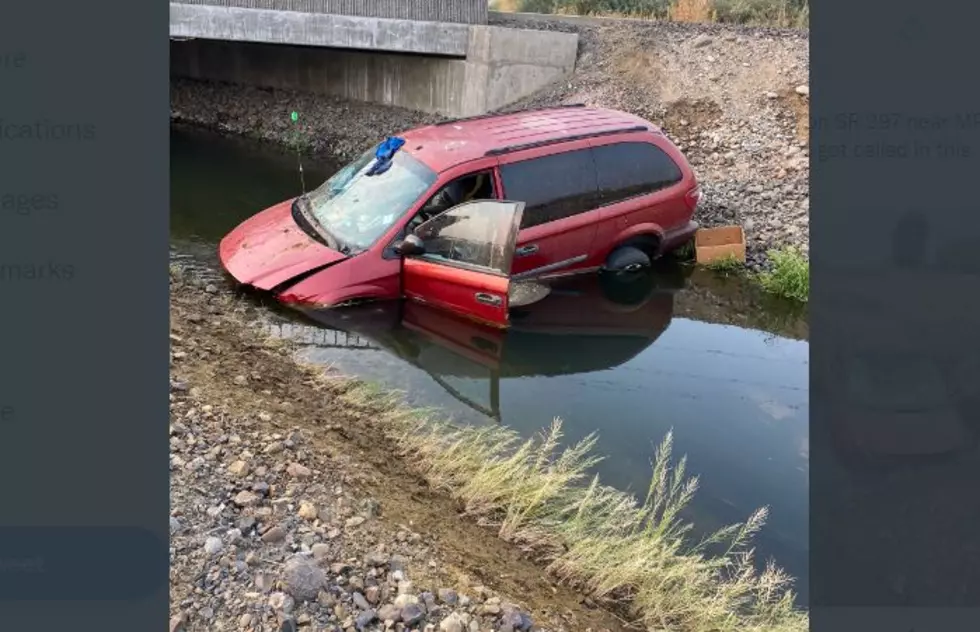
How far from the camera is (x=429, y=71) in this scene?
16.6m

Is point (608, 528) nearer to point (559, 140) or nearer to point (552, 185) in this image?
point (552, 185)

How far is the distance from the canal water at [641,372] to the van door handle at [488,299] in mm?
360

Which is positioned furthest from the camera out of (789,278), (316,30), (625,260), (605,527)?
(316,30)

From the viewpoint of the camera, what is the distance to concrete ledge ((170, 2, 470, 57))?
15.0 m

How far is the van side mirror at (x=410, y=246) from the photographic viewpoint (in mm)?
7887

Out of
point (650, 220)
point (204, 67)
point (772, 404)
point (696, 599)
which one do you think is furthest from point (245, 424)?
point (204, 67)

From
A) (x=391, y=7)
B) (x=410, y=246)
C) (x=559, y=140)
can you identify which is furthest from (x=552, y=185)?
(x=391, y=7)

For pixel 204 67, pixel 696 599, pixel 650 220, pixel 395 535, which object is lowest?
pixel 696 599

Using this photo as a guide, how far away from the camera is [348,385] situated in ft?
21.9

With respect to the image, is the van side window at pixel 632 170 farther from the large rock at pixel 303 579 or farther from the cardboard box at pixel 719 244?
the large rock at pixel 303 579

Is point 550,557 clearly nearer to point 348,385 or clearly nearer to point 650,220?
point 348,385

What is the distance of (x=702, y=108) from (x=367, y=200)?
8.01 meters

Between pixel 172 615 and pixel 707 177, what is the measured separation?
10.8m

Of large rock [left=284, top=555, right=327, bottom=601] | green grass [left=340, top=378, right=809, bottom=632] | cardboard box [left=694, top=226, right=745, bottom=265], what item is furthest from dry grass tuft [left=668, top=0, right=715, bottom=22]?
→ large rock [left=284, top=555, right=327, bottom=601]
